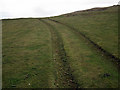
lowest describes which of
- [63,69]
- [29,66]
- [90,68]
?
[63,69]

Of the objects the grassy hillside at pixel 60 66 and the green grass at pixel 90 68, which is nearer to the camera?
the green grass at pixel 90 68

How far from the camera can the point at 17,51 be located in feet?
93.0

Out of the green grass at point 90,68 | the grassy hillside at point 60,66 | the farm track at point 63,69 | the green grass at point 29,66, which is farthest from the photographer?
the green grass at point 29,66

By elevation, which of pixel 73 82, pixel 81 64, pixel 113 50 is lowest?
pixel 73 82

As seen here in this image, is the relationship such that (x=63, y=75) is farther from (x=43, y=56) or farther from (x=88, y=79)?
(x=43, y=56)

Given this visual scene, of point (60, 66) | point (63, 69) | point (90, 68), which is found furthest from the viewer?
point (60, 66)

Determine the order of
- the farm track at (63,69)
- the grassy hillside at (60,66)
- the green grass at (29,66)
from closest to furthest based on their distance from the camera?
the grassy hillside at (60,66)
the farm track at (63,69)
the green grass at (29,66)

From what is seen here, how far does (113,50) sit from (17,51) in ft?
59.8

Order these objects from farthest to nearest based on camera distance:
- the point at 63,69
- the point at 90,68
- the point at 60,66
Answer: the point at 60,66 → the point at 63,69 → the point at 90,68

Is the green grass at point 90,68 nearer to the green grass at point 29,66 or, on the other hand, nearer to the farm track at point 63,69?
the farm track at point 63,69

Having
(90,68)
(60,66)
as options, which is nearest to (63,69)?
(60,66)

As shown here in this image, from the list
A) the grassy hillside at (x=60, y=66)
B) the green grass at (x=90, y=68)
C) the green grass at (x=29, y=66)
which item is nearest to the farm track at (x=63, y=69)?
the grassy hillside at (x=60, y=66)

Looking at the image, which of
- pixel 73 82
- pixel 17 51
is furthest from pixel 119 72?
pixel 17 51

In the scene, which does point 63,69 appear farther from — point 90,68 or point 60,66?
point 90,68
